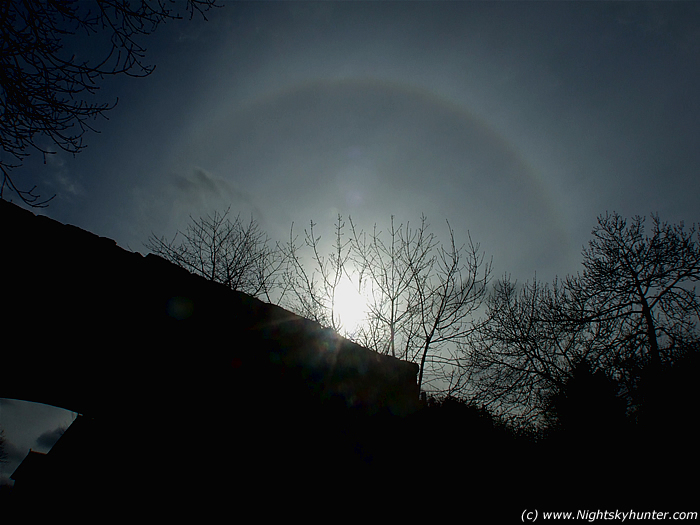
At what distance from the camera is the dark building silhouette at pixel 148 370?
2637 millimetres

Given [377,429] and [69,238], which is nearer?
[69,238]

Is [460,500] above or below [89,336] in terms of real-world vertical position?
below

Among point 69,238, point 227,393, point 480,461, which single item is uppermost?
point 69,238

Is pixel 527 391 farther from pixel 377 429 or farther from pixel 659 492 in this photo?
pixel 377 429

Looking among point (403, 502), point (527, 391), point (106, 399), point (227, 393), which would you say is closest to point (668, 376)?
point (527, 391)

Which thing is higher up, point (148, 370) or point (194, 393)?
point (148, 370)

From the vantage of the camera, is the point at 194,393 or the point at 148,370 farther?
the point at 194,393

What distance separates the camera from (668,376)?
7938 millimetres

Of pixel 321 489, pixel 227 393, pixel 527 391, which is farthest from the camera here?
pixel 527 391

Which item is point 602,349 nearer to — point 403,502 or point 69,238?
point 403,502

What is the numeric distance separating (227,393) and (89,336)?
1226mm

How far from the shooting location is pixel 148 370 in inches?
115

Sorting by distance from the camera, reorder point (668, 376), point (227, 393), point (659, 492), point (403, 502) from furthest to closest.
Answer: point (668, 376), point (659, 492), point (403, 502), point (227, 393)

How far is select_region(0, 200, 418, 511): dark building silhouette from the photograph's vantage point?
2637mm
